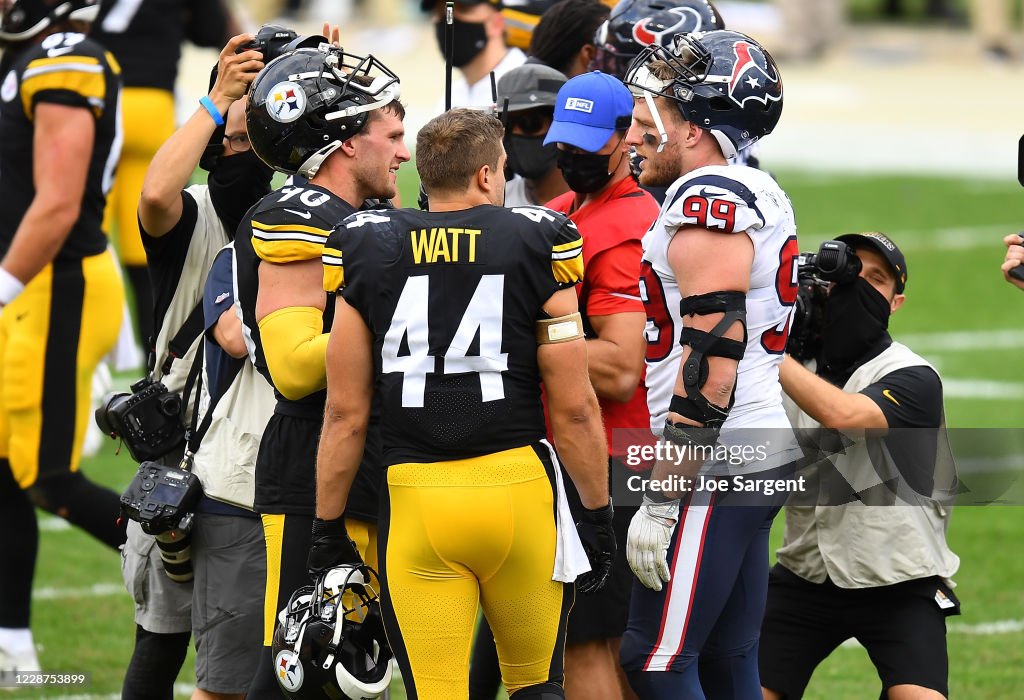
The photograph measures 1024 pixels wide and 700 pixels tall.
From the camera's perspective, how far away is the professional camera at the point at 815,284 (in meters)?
4.86

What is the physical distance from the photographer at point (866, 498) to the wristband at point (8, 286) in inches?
118

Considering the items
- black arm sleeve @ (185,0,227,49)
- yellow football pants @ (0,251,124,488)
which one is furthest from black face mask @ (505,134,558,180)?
black arm sleeve @ (185,0,227,49)

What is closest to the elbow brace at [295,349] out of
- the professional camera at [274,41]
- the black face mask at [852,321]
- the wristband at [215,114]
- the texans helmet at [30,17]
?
the wristband at [215,114]

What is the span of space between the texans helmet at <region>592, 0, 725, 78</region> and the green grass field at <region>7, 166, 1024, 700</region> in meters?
2.55

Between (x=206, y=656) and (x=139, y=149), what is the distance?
510 centimetres

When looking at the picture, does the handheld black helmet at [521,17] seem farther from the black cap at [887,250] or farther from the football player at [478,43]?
the black cap at [887,250]

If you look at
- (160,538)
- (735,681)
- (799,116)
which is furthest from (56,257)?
(799,116)

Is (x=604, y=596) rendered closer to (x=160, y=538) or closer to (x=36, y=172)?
(x=160, y=538)

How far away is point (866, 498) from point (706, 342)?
1.08m

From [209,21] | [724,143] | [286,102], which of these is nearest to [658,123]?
[724,143]

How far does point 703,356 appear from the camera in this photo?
418 cm

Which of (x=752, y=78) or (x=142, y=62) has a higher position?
(x=752, y=78)

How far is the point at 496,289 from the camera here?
3926 mm

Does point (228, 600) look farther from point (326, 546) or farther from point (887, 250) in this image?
point (887, 250)
